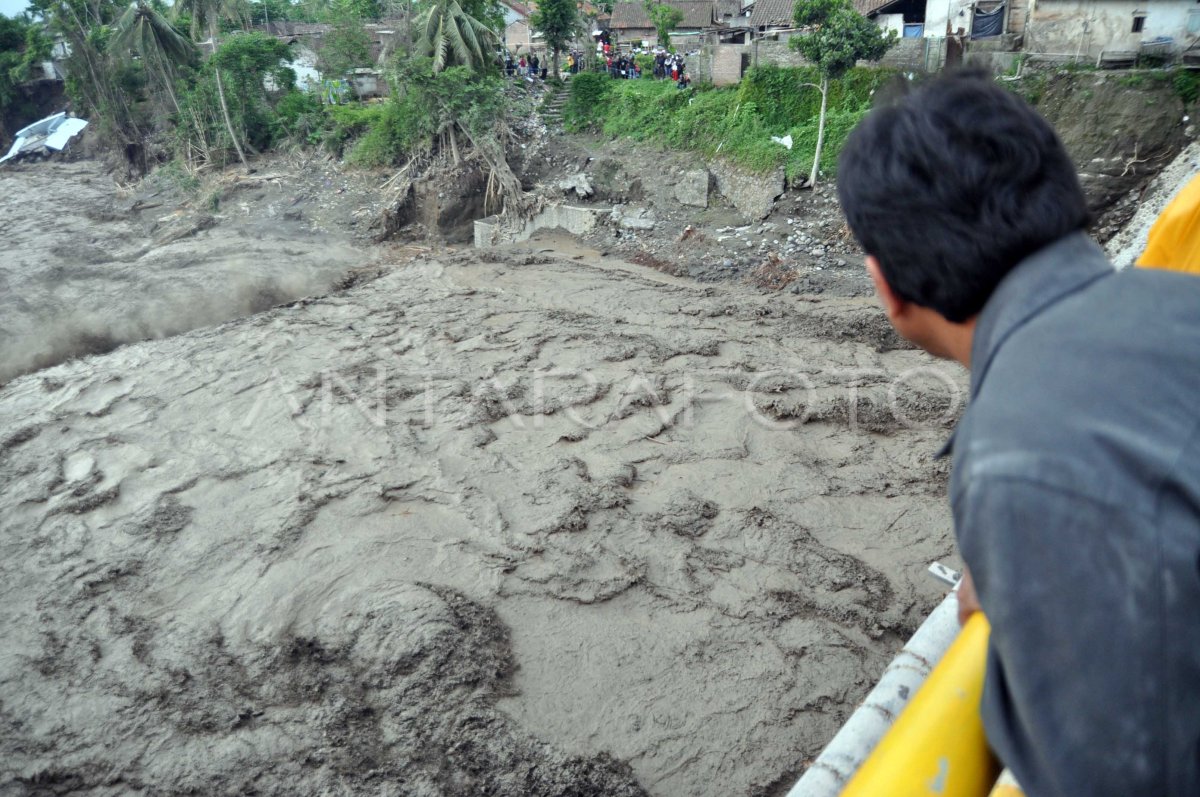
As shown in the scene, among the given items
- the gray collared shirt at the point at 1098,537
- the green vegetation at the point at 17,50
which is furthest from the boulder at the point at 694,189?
the green vegetation at the point at 17,50

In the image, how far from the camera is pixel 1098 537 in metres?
0.73

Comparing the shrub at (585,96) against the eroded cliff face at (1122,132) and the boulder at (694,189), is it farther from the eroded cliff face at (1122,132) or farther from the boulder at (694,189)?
the eroded cliff face at (1122,132)

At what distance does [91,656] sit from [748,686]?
3358 mm

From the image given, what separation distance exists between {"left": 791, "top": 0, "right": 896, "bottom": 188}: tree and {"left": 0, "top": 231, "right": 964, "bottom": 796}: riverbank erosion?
5.00m

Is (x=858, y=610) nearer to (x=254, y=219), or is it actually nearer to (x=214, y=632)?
(x=214, y=632)

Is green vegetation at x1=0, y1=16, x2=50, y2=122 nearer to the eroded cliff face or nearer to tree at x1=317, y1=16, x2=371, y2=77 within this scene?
tree at x1=317, y1=16, x2=371, y2=77

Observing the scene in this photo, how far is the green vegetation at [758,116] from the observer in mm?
11844

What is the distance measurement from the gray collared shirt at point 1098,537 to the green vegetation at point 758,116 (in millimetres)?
11499

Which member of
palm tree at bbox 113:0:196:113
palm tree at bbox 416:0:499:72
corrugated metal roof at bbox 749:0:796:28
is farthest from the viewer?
palm tree at bbox 113:0:196:113

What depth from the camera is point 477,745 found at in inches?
116

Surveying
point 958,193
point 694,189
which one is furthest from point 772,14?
point 958,193

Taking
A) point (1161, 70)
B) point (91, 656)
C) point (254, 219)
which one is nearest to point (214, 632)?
point (91, 656)

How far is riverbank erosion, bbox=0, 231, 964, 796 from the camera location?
3.03 meters

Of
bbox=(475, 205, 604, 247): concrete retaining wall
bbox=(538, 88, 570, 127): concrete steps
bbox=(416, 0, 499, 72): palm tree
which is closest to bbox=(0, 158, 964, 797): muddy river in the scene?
bbox=(475, 205, 604, 247): concrete retaining wall
